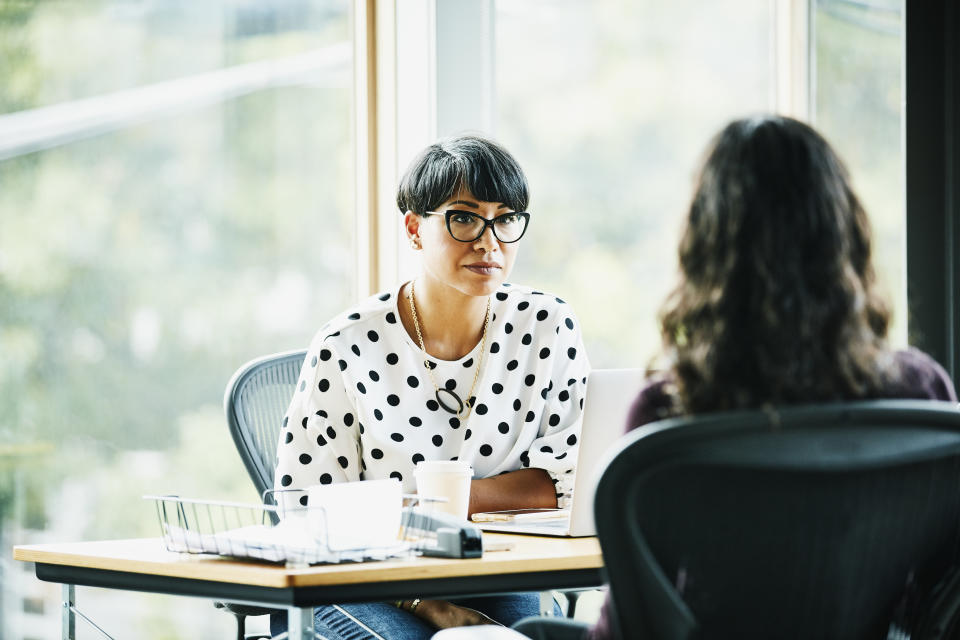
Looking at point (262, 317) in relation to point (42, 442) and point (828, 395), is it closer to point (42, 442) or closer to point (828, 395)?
point (42, 442)

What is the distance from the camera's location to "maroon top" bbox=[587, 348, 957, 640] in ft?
3.58

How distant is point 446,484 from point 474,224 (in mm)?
598

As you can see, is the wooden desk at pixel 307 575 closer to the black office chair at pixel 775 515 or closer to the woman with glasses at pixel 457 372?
the black office chair at pixel 775 515

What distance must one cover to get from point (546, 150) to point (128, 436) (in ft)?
4.82

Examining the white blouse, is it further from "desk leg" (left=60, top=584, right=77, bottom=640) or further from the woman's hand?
"desk leg" (left=60, top=584, right=77, bottom=640)

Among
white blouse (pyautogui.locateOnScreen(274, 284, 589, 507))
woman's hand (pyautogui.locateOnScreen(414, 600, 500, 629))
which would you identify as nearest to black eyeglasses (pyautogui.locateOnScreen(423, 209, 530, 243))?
white blouse (pyautogui.locateOnScreen(274, 284, 589, 507))

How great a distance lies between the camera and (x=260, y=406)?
225 cm

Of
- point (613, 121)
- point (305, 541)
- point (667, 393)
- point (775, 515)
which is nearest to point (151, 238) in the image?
point (613, 121)

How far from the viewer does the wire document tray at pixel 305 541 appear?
130cm

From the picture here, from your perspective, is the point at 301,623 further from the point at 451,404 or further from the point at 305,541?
the point at 451,404

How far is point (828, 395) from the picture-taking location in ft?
3.37

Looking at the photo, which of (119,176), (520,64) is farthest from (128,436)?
(520,64)

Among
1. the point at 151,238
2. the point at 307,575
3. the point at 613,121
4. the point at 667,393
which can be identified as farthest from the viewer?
the point at 613,121

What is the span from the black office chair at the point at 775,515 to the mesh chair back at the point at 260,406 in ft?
4.28
